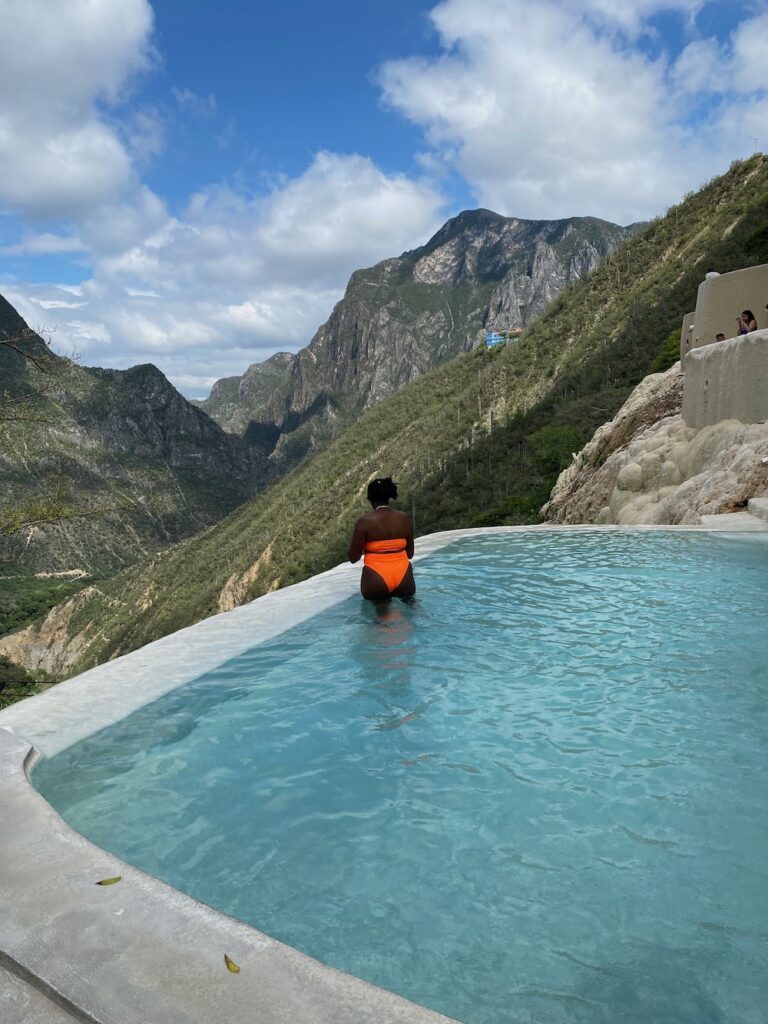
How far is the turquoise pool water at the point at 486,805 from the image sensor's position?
223 cm

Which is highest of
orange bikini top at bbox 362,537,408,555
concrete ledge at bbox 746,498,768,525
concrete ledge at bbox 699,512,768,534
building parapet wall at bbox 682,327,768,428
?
building parapet wall at bbox 682,327,768,428

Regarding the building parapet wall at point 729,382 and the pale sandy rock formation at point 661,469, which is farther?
the building parapet wall at point 729,382

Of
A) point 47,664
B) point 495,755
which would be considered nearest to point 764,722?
point 495,755

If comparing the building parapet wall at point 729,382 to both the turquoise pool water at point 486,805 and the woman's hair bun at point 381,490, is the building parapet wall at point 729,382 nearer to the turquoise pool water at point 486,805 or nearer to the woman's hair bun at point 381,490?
the turquoise pool water at point 486,805

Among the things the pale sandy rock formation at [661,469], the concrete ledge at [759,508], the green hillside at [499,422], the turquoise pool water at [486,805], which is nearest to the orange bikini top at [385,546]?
the turquoise pool water at [486,805]

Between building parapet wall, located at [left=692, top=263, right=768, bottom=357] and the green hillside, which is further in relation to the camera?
the green hillside

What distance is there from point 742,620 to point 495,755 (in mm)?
3251

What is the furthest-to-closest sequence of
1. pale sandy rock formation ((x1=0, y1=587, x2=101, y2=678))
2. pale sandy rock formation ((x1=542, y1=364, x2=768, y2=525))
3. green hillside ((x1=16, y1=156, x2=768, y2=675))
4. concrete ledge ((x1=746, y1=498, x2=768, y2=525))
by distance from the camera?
pale sandy rock formation ((x1=0, y1=587, x2=101, y2=678)), green hillside ((x1=16, y1=156, x2=768, y2=675)), pale sandy rock formation ((x1=542, y1=364, x2=768, y2=525)), concrete ledge ((x1=746, y1=498, x2=768, y2=525))

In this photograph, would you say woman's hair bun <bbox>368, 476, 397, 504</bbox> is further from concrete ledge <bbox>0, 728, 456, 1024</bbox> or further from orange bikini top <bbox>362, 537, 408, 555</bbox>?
concrete ledge <bbox>0, 728, 456, 1024</bbox>

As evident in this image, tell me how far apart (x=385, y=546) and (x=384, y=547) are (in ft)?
0.05

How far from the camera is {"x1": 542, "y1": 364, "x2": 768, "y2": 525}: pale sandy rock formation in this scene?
37.7 ft

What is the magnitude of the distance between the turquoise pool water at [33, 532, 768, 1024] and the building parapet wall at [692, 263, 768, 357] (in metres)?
13.6

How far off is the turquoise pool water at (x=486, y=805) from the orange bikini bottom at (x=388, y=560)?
3.15ft

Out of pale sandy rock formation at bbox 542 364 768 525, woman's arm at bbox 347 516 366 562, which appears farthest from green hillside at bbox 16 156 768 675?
woman's arm at bbox 347 516 366 562
